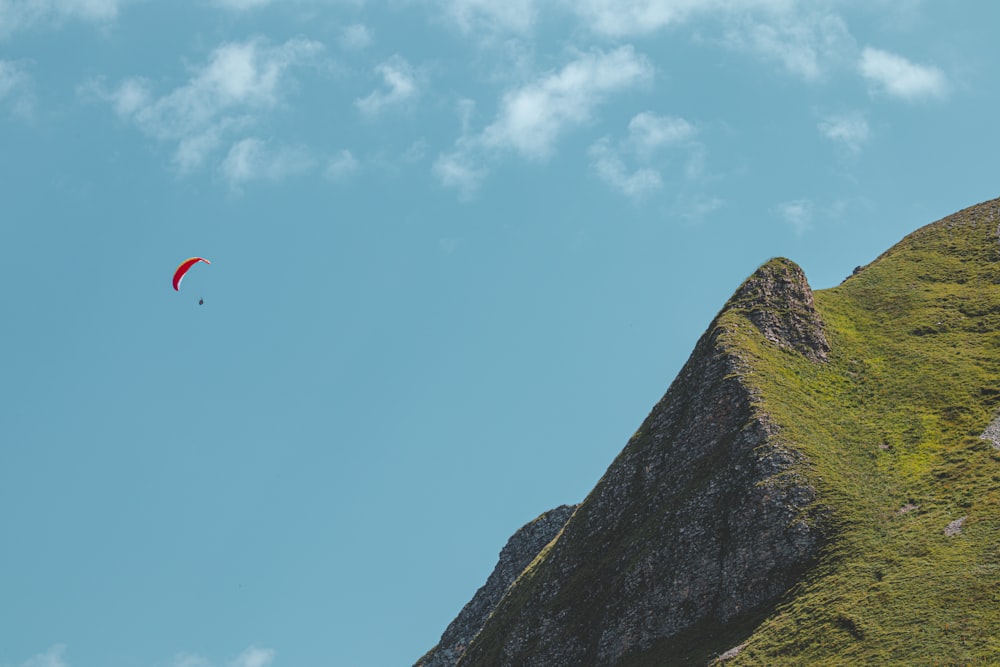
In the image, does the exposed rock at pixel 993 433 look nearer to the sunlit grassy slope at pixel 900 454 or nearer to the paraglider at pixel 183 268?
the sunlit grassy slope at pixel 900 454

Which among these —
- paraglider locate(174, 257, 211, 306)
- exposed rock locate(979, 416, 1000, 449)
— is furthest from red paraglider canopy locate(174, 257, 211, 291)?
exposed rock locate(979, 416, 1000, 449)

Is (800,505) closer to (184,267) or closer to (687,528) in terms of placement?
(687,528)

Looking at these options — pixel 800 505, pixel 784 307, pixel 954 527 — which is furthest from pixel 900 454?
pixel 784 307

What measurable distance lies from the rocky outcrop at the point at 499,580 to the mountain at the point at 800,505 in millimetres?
29198

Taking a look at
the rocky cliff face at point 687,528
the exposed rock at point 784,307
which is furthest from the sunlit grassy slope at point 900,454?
the rocky cliff face at point 687,528

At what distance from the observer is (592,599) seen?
88188 millimetres

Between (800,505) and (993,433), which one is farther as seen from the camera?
(993,433)

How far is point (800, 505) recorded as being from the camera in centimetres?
7919

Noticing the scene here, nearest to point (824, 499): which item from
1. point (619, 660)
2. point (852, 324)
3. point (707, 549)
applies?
point (707, 549)

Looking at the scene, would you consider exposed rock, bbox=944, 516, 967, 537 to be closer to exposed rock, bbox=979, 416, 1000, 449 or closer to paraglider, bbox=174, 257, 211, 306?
exposed rock, bbox=979, 416, 1000, 449

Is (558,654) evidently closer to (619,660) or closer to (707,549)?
(619,660)

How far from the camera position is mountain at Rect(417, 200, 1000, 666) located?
227ft

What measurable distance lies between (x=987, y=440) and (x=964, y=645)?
83.3 feet

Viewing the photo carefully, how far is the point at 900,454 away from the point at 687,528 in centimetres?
1712
